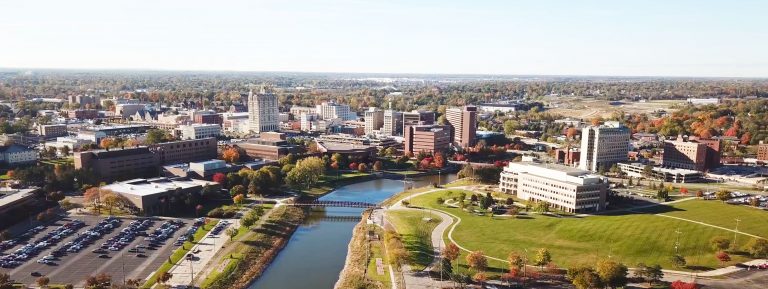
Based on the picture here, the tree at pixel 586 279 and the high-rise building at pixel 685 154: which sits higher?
the high-rise building at pixel 685 154

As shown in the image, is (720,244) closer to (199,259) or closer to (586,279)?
(586,279)

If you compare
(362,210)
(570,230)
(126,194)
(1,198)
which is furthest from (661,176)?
(1,198)

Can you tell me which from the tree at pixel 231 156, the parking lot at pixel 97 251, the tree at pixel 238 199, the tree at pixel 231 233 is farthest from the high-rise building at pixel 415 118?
the tree at pixel 231 233

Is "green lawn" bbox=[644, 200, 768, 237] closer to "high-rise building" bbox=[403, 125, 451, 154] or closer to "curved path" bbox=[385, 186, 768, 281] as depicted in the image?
"curved path" bbox=[385, 186, 768, 281]

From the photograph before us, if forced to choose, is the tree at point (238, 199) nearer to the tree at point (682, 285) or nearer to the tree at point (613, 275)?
the tree at point (613, 275)

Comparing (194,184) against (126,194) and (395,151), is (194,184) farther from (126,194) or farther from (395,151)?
(395,151)

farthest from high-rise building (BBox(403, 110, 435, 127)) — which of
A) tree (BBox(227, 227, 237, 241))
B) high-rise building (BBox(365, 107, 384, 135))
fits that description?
tree (BBox(227, 227, 237, 241))
